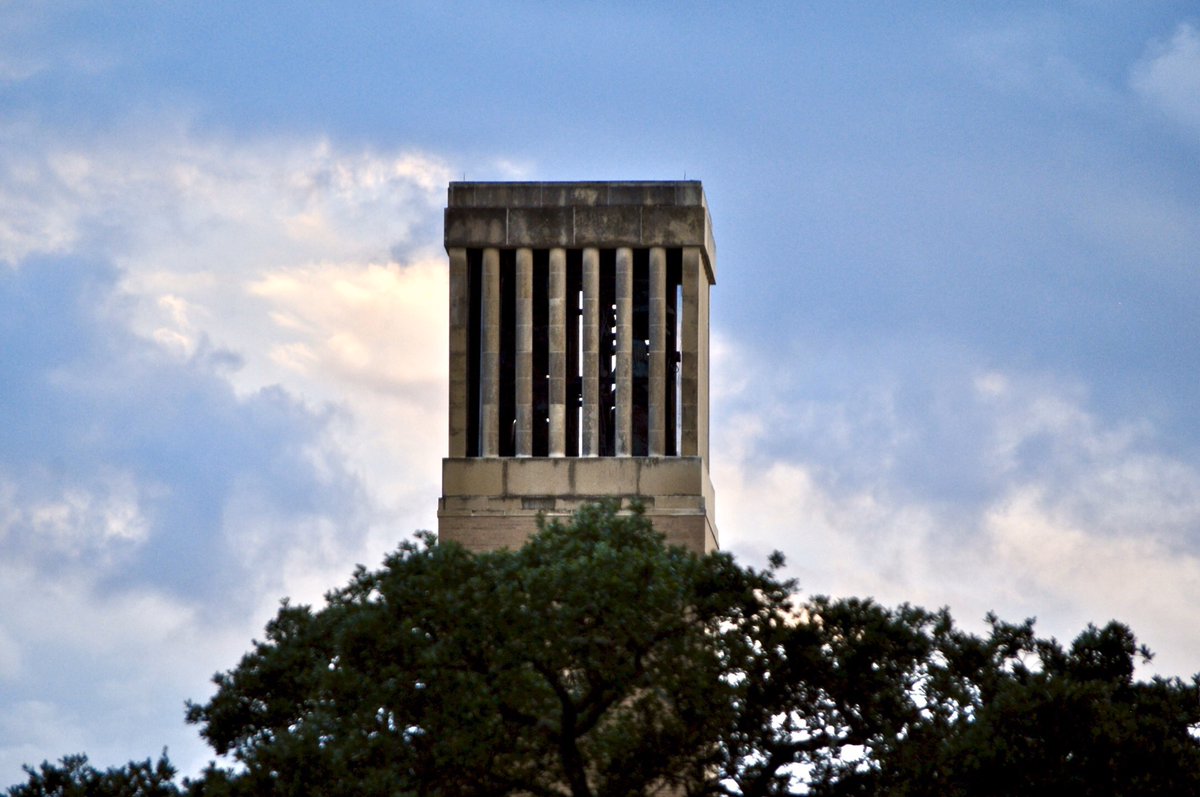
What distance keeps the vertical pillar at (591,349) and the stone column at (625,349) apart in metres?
0.58

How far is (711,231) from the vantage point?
6378 cm

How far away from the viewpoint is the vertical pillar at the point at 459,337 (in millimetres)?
60500

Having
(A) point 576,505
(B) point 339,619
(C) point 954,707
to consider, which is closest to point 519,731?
(B) point 339,619

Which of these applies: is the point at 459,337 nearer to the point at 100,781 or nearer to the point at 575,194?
the point at 575,194

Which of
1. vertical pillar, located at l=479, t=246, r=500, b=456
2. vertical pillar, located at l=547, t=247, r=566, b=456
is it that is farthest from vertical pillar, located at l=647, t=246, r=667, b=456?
vertical pillar, located at l=479, t=246, r=500, b=456

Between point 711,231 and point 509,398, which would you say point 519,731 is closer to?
point 509,398

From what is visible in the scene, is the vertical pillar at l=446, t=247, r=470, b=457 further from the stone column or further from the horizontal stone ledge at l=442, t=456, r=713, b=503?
the stone column

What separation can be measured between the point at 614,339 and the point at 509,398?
3.40 meters

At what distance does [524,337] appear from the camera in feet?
199

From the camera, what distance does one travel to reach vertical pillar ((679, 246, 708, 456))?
60.2m

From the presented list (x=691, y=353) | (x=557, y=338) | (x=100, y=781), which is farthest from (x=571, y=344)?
(x=100, y=781)

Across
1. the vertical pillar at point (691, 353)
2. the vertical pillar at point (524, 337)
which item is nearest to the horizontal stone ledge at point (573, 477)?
the vertical pillar at point (691, 353)

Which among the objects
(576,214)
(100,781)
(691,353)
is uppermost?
(576,214)

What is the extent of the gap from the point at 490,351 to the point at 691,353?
5.56 m
